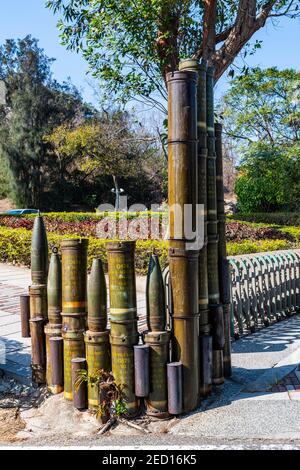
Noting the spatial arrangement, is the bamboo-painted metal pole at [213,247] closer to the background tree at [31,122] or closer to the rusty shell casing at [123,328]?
the rusty shell casing at [123,328]

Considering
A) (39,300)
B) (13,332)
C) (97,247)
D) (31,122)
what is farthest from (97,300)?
(31,122)

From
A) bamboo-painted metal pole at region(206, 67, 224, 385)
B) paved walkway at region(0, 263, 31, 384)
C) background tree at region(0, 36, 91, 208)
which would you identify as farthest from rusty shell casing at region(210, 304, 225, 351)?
background tree at region(0, 36, 91, 208)

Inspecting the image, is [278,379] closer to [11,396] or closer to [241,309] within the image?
[241,309]

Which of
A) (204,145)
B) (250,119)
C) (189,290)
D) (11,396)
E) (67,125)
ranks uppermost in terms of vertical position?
(67,125)

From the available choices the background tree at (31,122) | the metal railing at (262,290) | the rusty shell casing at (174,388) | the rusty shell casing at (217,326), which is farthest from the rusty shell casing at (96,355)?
the background tree at (31,122)

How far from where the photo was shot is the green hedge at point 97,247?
10.0 metres

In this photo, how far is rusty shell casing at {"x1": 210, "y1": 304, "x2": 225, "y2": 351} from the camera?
150 inches

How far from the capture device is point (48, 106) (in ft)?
111

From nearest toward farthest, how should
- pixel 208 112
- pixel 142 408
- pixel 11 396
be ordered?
pixel 142 408 → pixel 208 112 → pixel 11 396

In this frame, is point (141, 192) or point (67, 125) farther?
point (141, 192)

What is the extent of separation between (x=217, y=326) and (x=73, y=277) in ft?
3.88

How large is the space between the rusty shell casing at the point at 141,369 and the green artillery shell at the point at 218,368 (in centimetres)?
67
